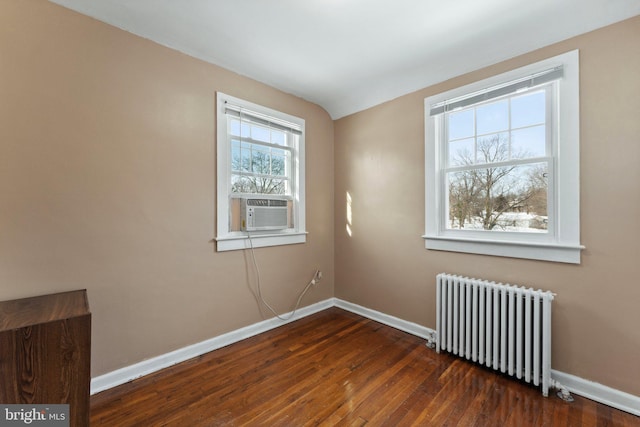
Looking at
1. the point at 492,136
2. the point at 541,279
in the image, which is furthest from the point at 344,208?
the point at 541,279

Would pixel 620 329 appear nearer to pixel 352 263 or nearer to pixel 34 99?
pixel 352 263

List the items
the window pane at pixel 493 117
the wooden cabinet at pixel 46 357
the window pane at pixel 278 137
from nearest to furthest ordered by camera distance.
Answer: the wooden cabinet at pixel 46 357
the window pane at pixel 493 117
the window pane at pixel 278 137

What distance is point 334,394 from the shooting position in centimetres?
180

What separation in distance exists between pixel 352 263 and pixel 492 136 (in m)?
1.90

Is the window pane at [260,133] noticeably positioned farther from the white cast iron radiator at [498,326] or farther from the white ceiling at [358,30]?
the white cast iron radiator at [498,326]

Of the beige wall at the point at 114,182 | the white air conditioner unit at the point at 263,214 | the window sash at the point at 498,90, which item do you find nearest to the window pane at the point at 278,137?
the beige wall at the point at 114,182

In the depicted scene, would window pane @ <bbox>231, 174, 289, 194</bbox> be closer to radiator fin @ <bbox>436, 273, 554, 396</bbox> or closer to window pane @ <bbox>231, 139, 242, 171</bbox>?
window pane @ <bbox>231, 139, 242, 171</bbox>

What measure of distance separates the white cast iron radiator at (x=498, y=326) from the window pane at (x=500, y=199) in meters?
0.49

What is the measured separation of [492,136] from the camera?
2.24 metres

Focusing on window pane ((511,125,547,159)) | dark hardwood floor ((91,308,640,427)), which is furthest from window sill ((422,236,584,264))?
dark hardwood floor ((91,308,640,427))

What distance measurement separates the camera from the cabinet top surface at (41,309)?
A: 1300 mm

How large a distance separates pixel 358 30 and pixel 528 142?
151 centimetres

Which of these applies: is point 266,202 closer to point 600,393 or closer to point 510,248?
point 510,248

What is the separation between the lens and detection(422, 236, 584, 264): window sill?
1846mm
